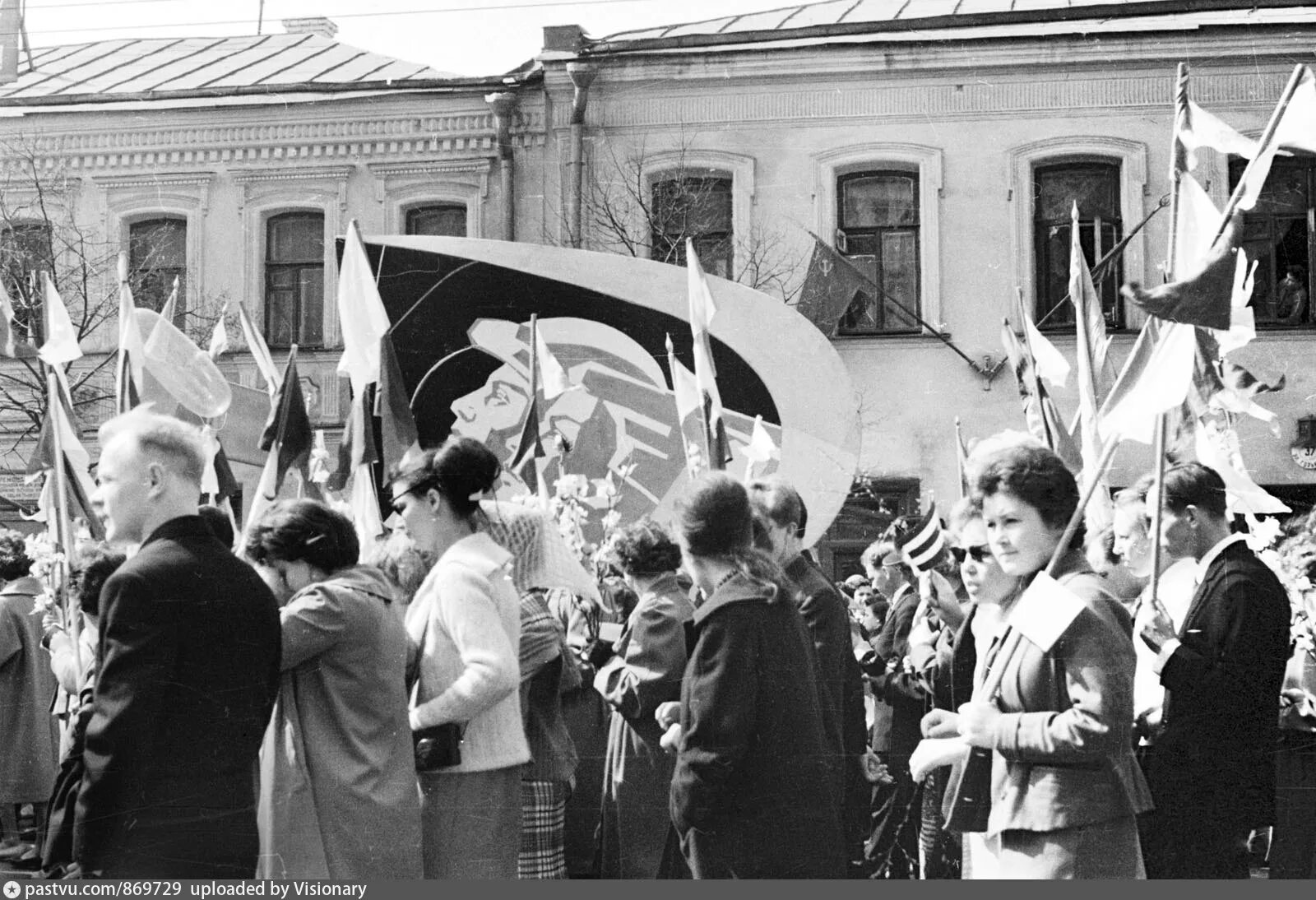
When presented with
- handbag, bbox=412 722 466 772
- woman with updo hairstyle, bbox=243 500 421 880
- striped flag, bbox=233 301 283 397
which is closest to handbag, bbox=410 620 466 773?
handbag, bbox=412 722 466 772

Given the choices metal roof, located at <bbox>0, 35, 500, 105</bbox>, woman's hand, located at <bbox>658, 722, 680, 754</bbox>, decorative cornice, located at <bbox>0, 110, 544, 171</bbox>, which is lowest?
woman's hand, located at <bbox>658, 722, 680, 754</bbox>

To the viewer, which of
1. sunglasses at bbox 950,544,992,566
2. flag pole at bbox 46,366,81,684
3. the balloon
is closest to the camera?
sunglasses at bbox 950,544,992,566

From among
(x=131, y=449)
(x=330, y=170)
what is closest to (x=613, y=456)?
(x=330, y=170)

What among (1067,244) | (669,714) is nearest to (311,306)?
(1067,244)

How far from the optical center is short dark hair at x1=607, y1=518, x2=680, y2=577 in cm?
487

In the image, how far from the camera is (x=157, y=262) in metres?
7.99

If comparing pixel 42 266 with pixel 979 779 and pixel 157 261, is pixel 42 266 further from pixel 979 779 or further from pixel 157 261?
pixel 979 779

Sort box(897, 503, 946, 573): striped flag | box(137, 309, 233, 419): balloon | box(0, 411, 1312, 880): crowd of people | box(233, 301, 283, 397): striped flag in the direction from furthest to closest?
box(233, 301, 283, 397): striped flag → box(137, 309, 233, 419): balloon → box(897, 503, 946, 573): striped flag → box(0, 411, 1312, 880): crowd of people

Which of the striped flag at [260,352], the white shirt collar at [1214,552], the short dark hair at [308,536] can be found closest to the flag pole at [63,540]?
the striped flag at [260,352]

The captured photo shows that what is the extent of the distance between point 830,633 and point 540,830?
0.93 m

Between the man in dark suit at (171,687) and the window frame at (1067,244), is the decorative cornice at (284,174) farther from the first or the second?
the man in dark suit at (171,687)

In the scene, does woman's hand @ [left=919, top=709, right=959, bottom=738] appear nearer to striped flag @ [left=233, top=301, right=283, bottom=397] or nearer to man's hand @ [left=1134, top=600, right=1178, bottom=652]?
man's hand @ [left=1134, top=600, right=1178, bottom=652]

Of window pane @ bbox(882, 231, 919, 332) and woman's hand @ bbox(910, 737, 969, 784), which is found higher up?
window pane @ bbox(882, 231, 919, 332)

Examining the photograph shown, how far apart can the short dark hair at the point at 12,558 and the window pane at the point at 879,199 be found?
14.0ft
